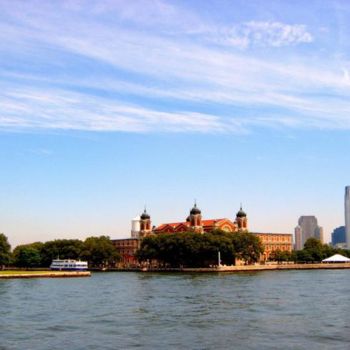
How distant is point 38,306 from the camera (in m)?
58.2

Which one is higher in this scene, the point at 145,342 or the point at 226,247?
the point at 226,247

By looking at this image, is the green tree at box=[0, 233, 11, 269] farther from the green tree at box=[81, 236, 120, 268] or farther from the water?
the water

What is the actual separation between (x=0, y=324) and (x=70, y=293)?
102 feet

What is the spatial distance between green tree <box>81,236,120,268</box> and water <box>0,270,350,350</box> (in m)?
116

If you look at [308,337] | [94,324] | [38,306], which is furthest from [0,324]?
[308,337]

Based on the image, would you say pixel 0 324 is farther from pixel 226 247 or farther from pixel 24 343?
pixel 226 247

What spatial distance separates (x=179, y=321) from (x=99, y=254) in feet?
470

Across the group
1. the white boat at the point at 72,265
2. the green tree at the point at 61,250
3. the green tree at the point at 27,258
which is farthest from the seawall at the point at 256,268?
the green tree at the point at 27,258

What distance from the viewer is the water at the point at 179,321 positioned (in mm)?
36156

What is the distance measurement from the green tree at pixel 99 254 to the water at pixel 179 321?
381 ft

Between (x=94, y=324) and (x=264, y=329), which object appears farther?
(x=94, y=324)

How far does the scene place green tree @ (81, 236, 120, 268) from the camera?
18575 cm

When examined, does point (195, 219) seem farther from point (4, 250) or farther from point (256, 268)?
point (4, 250)

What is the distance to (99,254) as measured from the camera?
186000 millimetres
